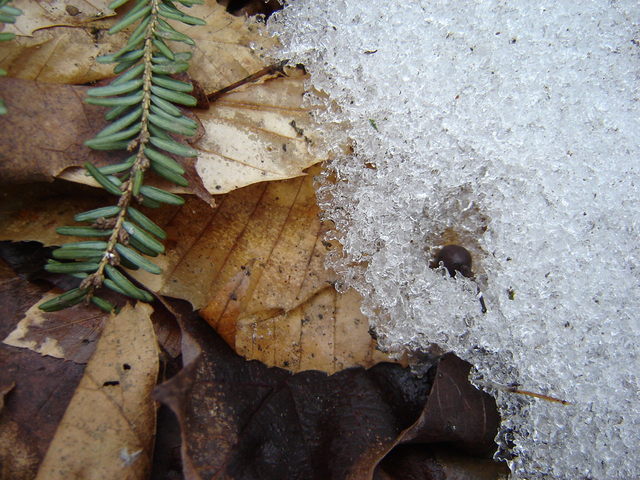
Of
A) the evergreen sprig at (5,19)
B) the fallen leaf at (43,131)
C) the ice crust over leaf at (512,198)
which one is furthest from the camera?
the ice crust over leaf at (512,198)

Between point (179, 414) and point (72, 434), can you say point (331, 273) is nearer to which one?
point (179, 414)

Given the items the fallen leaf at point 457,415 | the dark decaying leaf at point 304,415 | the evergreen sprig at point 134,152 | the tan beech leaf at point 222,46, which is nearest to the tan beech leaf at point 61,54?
the evergreen sprig at point 134,152

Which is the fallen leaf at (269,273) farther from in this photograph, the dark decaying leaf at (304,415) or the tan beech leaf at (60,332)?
the tan beech leaf at (60,332)

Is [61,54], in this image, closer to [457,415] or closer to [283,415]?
[283,415]

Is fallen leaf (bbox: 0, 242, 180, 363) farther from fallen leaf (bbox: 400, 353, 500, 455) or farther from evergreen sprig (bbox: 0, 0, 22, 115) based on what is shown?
fallen leaf (bbox: 400, 353, 500, 455)

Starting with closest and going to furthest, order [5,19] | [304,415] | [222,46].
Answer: [5,19] → [304,415] → [222,46]

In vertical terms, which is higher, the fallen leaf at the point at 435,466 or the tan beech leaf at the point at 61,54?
the tan beech leaf at the point at 61,54

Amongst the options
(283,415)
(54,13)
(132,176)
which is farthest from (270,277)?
(54,13)
